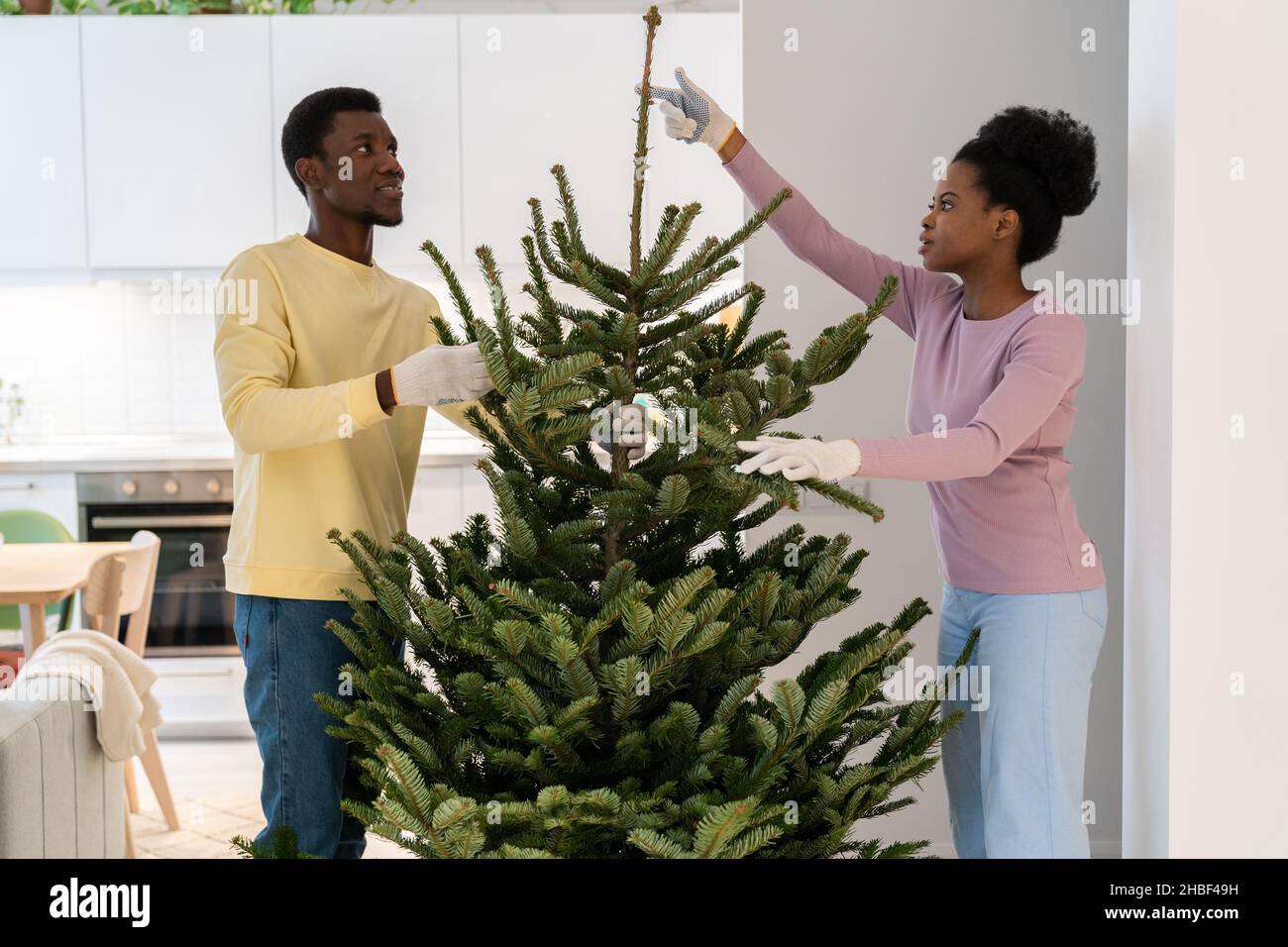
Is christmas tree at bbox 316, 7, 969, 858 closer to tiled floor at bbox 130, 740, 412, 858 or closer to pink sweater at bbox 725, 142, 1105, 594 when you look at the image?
pink sweater at bbox 725, 142, 1105, 594

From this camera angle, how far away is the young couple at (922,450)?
163cm

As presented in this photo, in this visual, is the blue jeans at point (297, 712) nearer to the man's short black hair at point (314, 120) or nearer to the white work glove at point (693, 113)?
the man's short black hair at point (314, 120)

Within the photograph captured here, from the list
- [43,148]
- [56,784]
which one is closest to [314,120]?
[56,784]

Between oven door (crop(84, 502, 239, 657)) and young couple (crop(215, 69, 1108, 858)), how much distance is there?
2663 millimetres

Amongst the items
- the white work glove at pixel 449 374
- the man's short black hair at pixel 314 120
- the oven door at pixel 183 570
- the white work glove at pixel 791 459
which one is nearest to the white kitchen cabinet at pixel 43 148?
the oven door at pixel 183 570

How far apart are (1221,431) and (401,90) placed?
3.50 metres

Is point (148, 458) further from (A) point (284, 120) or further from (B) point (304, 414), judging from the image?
(B) point (304, 414)

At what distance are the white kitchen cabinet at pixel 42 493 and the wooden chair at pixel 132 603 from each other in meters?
1.05

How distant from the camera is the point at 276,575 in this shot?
167cm
